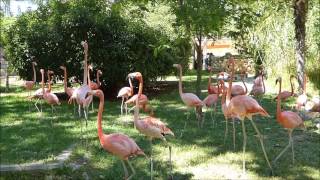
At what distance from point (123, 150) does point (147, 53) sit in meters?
9.49

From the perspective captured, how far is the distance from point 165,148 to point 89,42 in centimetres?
751

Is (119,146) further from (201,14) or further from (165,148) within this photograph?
(201,14)

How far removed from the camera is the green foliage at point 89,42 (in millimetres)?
14117

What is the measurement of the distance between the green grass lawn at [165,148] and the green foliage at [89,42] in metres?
3.31

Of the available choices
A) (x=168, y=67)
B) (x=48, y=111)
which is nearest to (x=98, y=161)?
(x=48, y=111)

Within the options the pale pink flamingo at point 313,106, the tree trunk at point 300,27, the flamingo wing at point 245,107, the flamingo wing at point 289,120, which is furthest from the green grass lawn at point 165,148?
the tree trunk at point 300,27

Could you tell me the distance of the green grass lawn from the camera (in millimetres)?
6309

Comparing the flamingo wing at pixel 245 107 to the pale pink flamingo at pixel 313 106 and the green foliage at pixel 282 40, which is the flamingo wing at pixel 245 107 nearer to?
the pale pink flamingo at pixel 313 106

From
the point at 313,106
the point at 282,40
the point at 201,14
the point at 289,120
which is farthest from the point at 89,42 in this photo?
the point at 289,120

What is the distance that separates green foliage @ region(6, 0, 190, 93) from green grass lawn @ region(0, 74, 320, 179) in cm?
331

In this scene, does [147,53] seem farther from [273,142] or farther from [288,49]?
[273,142]

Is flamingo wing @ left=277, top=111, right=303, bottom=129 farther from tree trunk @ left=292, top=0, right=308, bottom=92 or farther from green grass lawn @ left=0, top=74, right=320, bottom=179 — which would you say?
tree trunk @ left=292, top=0, right=308, bottom=92

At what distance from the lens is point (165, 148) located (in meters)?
7.49

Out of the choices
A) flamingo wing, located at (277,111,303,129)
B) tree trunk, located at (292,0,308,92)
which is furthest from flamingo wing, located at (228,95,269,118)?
tree trunk, located at (292,0,308,92)
